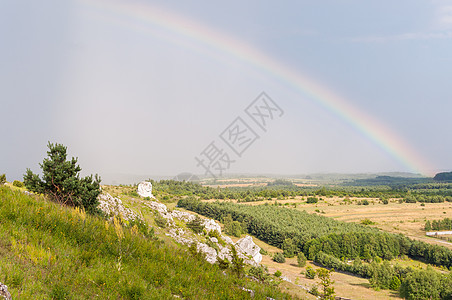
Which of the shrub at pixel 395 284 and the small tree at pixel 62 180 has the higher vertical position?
the small tree at pixel 62 180

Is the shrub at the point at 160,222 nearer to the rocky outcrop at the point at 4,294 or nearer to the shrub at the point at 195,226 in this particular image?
the shrub at the point at 195,226

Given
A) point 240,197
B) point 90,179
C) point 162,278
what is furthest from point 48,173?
point 240,197

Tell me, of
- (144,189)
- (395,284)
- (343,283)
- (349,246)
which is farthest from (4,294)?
(349,246)

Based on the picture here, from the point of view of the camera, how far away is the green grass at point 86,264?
518 cm

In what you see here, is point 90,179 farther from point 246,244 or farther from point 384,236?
point 384,236

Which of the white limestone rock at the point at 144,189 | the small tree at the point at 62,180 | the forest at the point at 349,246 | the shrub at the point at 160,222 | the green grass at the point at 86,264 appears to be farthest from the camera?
the white limestone rock at the point at 144,189

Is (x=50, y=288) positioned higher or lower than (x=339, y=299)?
higher

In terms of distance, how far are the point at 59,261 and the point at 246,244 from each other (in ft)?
180

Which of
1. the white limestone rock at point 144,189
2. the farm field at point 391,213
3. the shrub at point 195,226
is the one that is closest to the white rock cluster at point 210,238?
the shrub at point 195,226

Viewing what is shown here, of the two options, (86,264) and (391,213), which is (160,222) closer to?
(86,264)

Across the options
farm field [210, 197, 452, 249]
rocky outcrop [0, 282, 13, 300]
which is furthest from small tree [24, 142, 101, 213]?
farm field [210, 197, 452, 249]

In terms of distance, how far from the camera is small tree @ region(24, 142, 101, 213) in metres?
16.6

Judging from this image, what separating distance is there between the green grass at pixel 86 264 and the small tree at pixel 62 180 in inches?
335

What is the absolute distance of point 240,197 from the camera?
14650 cm
